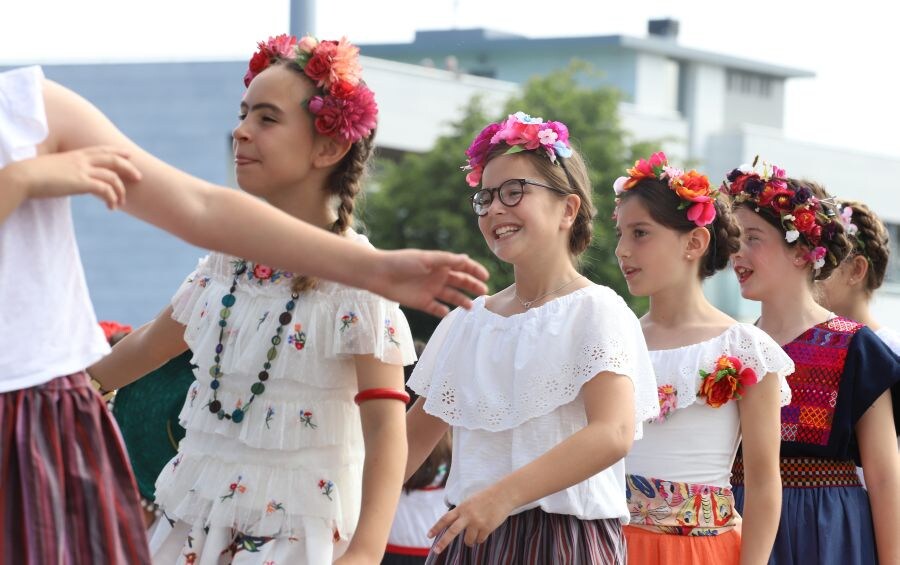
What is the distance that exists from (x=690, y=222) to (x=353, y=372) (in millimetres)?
1500

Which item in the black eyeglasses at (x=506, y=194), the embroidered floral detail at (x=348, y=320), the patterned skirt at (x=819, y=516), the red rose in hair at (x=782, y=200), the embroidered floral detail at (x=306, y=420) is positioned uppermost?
the black eyeglasses at (x=506, y=194)

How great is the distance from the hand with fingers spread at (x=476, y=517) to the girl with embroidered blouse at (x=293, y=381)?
0.17m

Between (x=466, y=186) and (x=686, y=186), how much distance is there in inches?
1030

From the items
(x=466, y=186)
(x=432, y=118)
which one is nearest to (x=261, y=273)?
(x=466, y=186)

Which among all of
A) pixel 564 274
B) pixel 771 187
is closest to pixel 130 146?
pixel 564 274

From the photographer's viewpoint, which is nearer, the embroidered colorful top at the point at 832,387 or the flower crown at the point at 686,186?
the flower crown at the point at 686,186

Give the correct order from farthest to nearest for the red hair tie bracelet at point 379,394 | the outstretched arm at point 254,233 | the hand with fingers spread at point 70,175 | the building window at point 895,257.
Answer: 1. the building window at point 895,257
2. the red hair tie bracelet at point 379,394
3. the outstretched arm at point 254,233
4. the hand with fingers spread at point 70,175

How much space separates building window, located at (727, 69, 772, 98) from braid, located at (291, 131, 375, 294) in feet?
204

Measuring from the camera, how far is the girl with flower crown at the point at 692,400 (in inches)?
173

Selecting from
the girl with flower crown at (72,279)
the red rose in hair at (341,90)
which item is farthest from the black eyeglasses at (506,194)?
the girl with flower crown at (72,279)

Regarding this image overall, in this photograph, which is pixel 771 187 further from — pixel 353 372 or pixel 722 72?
pixel 722 72

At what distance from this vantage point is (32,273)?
2568 millimetres

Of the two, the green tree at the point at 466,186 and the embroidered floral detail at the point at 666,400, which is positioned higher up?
the embroidered floral detail at the point at 666,400

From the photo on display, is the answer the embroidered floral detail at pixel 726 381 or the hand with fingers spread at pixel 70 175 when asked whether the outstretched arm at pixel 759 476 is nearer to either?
the embroidered floral detail at pixel 726 381
